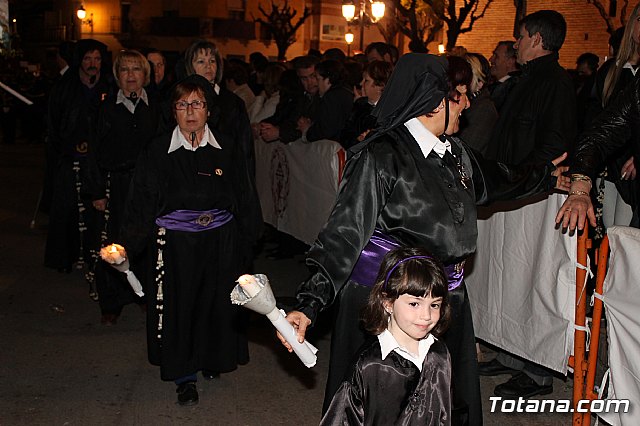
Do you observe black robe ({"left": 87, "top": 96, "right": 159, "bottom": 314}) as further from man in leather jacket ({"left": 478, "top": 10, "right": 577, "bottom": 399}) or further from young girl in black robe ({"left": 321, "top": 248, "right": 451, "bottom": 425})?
young girl in black robe ({"left": 321, "top": 248, "right": 451, "bottom": 425})

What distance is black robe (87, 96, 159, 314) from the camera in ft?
24.1

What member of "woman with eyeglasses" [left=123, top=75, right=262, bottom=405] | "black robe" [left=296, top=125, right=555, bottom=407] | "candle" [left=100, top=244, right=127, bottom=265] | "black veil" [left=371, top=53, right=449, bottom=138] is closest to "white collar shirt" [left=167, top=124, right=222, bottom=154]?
"woman with eyeglasses" [left=123, top=75, right=262, bottom=405]

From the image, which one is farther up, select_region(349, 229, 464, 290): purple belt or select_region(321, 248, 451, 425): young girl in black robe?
select_region(349, 229, 464, 290): purple belt

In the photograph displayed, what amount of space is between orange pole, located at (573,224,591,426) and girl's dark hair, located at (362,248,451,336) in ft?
5.16

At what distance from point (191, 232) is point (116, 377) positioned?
137cm

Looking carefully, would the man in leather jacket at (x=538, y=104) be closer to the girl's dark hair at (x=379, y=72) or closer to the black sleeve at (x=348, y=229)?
the girl's dark hair at (x=379, y=72)

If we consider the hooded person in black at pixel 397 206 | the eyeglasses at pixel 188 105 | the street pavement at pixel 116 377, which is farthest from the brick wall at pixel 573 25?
the hooded person in black at pixel 397 206

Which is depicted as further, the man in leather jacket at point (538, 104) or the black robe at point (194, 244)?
the man in leather jacket at point (538, 104)


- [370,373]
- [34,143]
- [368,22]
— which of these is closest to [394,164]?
[370,373]

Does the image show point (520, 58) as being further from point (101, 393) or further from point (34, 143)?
point (34, 143)

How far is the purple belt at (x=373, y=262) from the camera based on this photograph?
12.8 ft

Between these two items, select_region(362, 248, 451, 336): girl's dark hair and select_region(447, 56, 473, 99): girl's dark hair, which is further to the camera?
select_region(447, 56, 473, 99): girl's dark hair

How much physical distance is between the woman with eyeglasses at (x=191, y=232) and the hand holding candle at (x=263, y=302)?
2.51m

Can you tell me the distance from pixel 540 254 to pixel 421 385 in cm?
215
